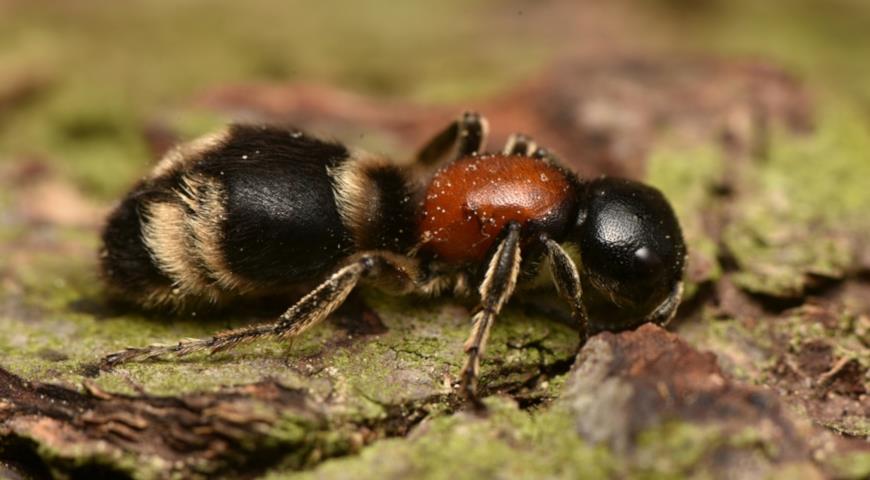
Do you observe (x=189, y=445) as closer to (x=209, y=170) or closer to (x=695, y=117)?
(x=209, y=170)

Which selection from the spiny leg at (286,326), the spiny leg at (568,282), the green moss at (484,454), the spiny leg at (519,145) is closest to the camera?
the green moss at (484,454)

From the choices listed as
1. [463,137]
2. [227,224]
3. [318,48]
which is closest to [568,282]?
[463,137]

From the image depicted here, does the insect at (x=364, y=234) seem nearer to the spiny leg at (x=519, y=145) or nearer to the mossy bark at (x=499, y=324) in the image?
the mossy bark at (x=499, y=324)

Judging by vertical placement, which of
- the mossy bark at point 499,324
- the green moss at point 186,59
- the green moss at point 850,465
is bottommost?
the green moss at point 850,465

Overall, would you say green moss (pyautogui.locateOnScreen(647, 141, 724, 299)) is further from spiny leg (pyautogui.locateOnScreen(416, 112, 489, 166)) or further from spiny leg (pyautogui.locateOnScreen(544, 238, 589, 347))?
spiny leg (pyautogui.locateOnScreen(416, 112, 489, 166))

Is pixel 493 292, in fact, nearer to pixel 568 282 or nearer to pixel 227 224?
pixel 568 282

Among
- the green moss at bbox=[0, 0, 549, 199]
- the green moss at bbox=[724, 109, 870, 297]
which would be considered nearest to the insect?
the green moss at bbox=[724, 109, 870, 297]

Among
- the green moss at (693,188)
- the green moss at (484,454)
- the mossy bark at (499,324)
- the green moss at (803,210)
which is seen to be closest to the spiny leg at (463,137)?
the mossy bark at (499,324)
